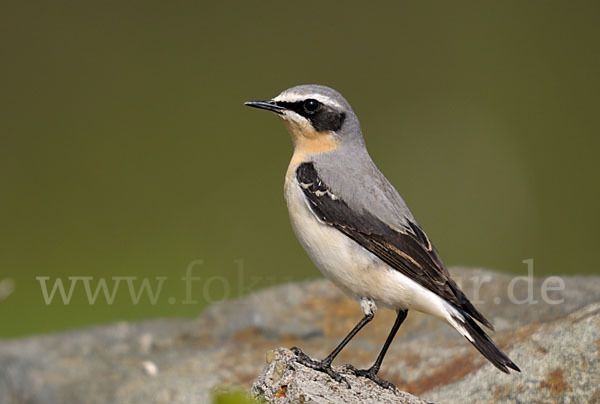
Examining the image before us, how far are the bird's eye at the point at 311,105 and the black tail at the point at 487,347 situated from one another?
59.8 inches

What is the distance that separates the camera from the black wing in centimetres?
430

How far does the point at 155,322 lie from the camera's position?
713 centimetres

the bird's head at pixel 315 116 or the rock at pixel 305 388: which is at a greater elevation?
the bird's head at pixel 315 116

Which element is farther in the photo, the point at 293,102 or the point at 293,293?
the point at 293,293

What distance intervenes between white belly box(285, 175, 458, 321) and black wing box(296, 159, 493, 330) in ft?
0.12

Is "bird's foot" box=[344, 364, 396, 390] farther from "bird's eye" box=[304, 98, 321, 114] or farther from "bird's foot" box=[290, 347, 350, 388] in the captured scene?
"bird's eye" box=[304, 98, 321, 114]

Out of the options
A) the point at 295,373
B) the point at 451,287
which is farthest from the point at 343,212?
→ the point at 295,373

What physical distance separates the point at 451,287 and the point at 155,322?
3610 mm

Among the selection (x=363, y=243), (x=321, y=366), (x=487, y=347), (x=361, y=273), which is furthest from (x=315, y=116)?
(x=487, y=347)

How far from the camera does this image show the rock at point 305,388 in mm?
3545

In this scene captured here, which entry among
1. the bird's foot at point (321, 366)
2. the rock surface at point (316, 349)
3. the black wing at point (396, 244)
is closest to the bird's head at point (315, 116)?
the black wing at point (396, 244)

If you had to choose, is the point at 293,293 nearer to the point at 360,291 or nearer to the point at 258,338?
the point at 258,338

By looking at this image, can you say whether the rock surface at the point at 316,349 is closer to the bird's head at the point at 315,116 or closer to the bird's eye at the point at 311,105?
the bird's head at the point at 315,116

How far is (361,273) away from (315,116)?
1.07 m
